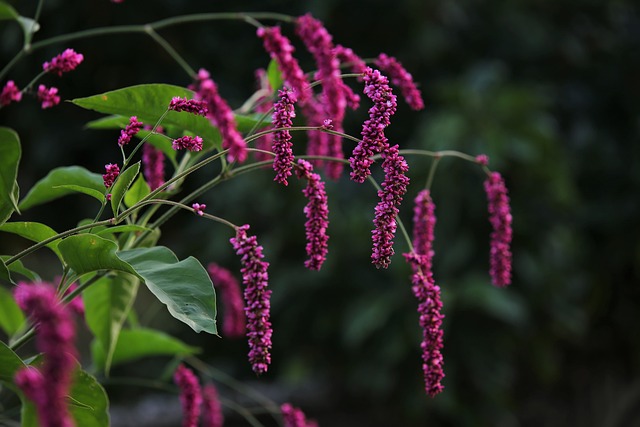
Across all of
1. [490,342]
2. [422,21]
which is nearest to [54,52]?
[422,21]

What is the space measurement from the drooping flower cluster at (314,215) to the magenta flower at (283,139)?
0.05m

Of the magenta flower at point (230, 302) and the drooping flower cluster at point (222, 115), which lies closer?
the drooping flower cluster at point (222, 115)

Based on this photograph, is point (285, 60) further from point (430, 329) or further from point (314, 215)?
point (430, 329)

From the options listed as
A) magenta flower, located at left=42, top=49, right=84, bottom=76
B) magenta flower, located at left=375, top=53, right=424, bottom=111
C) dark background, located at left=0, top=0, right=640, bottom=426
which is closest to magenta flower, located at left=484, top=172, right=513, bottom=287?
magenta flower, located at left=375, top=53, right=424, bottom=111

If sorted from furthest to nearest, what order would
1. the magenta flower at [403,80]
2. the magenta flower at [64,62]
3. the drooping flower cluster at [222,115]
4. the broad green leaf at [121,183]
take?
the magenta flower at [403,80] → the magenta flower at [64,62] → the broad green leaf at [121,183] → the drooping flower cluster at [222,115]

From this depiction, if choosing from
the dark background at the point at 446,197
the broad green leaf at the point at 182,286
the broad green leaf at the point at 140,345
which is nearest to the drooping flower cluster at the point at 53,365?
the broad green leaf at the point at 182,286

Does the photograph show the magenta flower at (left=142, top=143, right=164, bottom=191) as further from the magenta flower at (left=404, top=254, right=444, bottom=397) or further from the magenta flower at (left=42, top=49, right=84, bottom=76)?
the magenta flower at (left=404, top=254, right=444, bottom=397)

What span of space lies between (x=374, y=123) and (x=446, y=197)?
3.34m

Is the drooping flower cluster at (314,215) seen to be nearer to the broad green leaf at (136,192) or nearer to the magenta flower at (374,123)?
the magenta flower at (374,123)

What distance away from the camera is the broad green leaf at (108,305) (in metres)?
1.35

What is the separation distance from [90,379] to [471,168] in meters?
3.46

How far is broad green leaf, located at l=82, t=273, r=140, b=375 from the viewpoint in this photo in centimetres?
135

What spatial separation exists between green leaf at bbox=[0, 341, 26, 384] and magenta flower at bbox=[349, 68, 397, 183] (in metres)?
0.41

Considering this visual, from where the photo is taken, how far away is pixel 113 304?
4.47 ft
